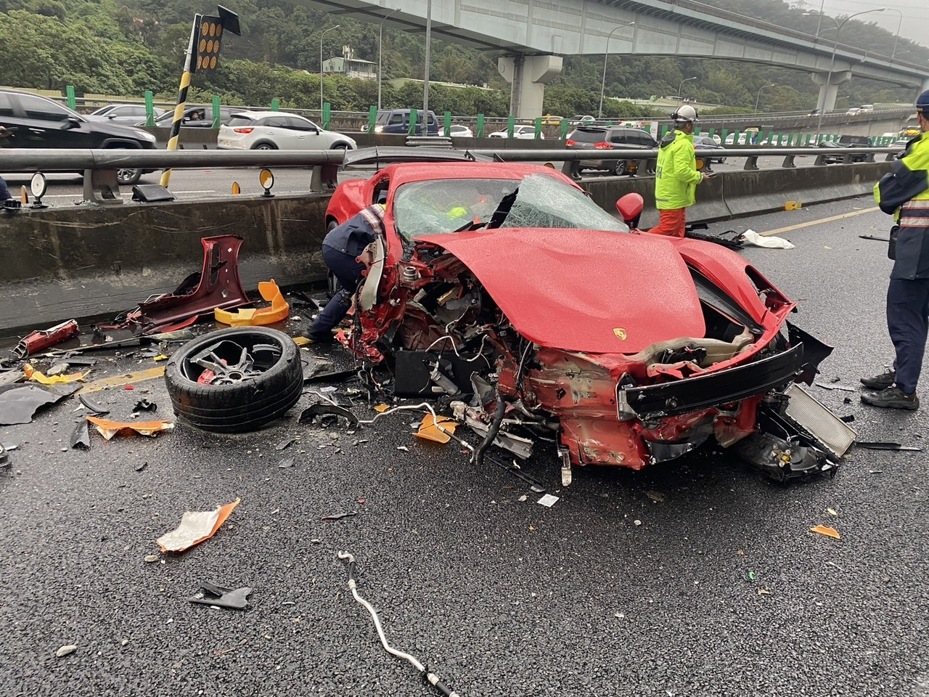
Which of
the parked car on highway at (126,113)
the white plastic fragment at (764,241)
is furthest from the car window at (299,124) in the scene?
the white plastic fragment at (764,241)

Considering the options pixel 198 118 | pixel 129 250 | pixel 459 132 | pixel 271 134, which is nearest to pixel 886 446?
pixel 129 250

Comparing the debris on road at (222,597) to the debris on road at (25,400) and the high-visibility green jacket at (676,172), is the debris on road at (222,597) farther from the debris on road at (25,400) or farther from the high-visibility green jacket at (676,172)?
the high-visibility green jacket at (676,172)

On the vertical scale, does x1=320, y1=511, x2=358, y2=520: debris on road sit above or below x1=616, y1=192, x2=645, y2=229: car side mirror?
below

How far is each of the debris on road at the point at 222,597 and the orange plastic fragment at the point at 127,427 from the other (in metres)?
1.46

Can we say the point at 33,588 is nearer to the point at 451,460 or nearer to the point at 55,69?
the point at 451,460

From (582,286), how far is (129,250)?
4.00 m

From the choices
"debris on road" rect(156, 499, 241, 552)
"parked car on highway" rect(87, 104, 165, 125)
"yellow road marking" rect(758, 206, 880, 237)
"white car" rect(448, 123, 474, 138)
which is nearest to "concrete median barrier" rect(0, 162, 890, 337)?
"debris on road" rect(156, 499, 241, 552)

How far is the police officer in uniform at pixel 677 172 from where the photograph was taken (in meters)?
7.32

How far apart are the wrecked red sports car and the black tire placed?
0.62 metres

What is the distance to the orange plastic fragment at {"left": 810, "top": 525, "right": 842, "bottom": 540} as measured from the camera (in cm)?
291

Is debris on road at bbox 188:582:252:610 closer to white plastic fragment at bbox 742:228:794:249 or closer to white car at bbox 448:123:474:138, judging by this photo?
white plastic fragment at bbox 742:228:794:249

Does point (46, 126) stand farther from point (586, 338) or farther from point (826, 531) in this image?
point (826, 531)

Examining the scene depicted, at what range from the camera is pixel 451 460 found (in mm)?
3449

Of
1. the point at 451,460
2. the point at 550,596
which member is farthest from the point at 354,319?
the point at 550,596
